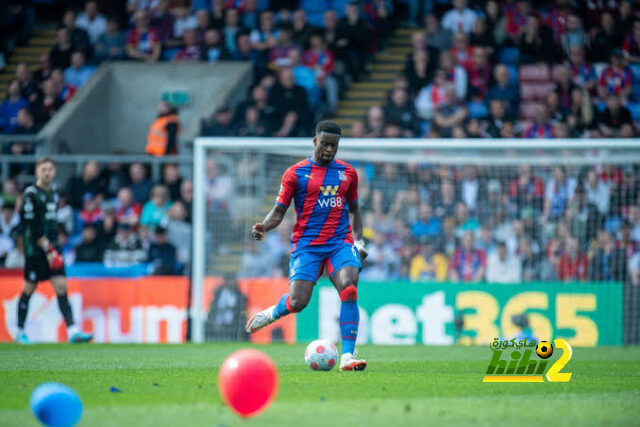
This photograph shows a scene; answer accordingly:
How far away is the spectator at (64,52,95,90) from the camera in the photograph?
21.1m

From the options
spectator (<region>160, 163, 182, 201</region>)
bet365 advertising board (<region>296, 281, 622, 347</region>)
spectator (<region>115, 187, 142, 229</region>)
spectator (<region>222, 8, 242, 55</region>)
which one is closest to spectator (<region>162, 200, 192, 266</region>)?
spectator (<region>160, 163, 182, 201</region>)

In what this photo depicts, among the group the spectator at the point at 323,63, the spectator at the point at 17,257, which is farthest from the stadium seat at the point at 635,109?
the spectator at the point at 17,257

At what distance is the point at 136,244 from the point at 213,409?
1034 cm

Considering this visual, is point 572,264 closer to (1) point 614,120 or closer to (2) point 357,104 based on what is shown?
(1) point 614,120

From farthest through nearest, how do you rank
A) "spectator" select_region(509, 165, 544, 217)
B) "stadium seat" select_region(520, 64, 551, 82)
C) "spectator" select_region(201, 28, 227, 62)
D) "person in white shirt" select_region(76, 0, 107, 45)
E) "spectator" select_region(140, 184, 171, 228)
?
"person in white shirt" select_region(76, 0, 107, 45) < "spectator" select_region(201, 28, 227, 62) < "stadium seat" select_region(520, 64, 551, 82) < "spectator" select_region(140, 184, 171, 228) < "spectator" select_region(509, 165, 544, 217)

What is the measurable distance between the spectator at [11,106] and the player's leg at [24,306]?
24.1 ft

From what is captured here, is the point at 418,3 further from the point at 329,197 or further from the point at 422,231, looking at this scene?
the point at 329,197

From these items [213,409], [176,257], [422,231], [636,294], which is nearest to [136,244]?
[176,257]

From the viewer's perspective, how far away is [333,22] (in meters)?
19.6

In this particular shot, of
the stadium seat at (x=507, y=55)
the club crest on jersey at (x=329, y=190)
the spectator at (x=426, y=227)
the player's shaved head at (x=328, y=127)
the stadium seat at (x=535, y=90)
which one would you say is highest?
the stadium seat at (x=507, y=55)

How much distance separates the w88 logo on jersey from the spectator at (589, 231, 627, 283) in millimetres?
6512

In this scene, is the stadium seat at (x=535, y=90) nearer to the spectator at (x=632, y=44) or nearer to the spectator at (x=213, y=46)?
the spectator at (x=632, y=44)

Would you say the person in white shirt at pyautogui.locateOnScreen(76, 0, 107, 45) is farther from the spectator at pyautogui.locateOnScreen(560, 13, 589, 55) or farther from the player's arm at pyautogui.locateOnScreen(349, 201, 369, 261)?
the player's arm at pyautogui.locateOnScreen(349, 201, 369, 261)

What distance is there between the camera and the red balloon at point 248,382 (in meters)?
5.61
